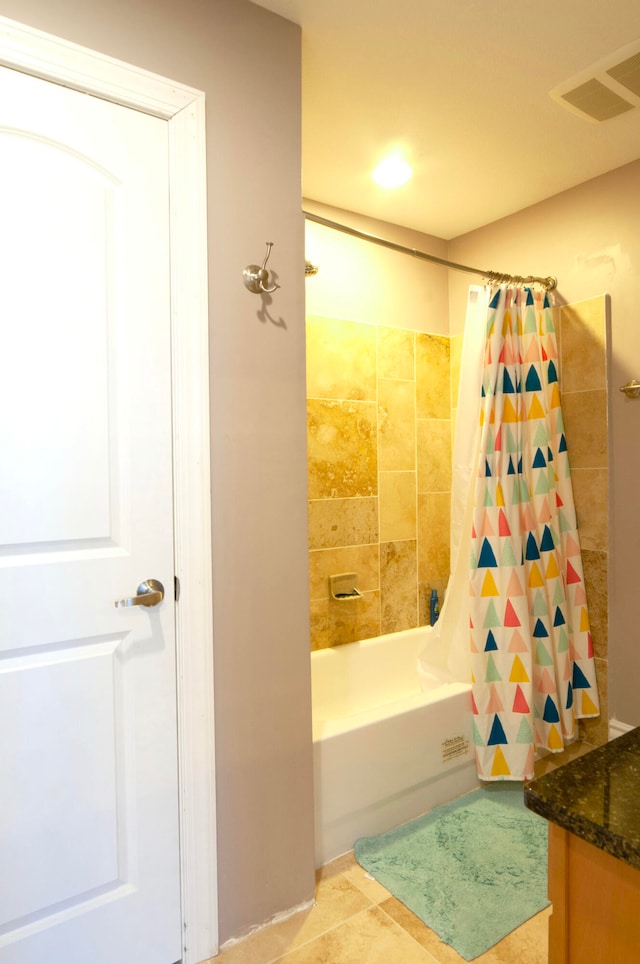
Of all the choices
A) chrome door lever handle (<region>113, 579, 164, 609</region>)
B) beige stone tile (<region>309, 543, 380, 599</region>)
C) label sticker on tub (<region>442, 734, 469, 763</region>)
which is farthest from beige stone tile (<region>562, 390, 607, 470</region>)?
chrome door lever handle (<region>113, 579, 164, 609</region>)

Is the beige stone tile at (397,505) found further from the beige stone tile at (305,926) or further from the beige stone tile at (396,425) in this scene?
the beige stone tile at (305,926)

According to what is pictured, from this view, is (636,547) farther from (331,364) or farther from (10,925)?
(10,925)

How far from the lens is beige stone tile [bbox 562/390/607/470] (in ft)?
8.34

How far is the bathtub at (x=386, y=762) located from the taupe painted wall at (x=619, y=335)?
2.56ft

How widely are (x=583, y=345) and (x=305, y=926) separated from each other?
2.45 m

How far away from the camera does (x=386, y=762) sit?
80.9 inches

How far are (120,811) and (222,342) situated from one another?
1.20m

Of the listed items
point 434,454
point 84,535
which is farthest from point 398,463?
point 84,535

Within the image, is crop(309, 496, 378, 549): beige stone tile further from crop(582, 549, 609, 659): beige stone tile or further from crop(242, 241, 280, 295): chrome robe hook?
crop(242, 241, 280, 295): chrome robe hook

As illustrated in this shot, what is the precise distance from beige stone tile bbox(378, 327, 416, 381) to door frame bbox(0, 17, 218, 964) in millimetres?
1575

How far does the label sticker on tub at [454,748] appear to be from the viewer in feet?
7.32

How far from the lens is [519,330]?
8.20 feet

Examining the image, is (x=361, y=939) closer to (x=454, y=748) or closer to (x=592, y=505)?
(x=454, y=748)

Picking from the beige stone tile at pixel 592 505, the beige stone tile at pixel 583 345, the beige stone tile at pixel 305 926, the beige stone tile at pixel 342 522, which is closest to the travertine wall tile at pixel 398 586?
the beige stone tile at pixel 342 522
